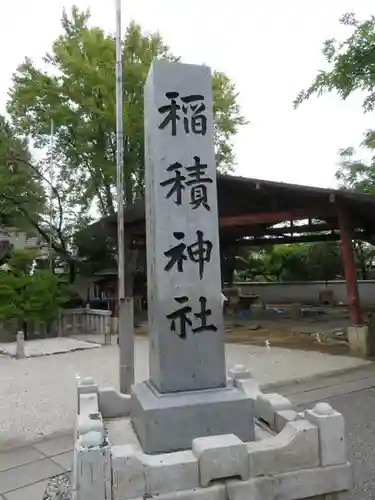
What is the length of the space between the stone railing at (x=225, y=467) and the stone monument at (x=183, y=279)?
13.8 inches

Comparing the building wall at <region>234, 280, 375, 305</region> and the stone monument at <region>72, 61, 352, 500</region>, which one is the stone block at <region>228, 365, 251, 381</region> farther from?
the building wall at <region>234, 280, 375, 305</region>

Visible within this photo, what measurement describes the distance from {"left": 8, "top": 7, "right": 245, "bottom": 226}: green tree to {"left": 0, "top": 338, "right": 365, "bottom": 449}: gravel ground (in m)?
8.20

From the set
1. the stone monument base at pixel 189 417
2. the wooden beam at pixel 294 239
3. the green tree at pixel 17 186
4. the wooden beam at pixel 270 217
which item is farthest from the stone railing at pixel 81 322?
the stone monument base at pixel 189 417

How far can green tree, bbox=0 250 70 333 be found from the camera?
13648 millimetres

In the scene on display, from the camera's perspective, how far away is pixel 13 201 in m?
16.8

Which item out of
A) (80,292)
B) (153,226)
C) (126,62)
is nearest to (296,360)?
(153,226)

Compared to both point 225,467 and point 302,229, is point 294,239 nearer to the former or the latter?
point 302,229

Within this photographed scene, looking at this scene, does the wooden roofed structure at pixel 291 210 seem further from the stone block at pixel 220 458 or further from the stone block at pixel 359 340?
the stone block at pixel 220 458

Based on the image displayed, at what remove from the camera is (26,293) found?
13953mm

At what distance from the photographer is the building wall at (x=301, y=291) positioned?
21078 millimetres

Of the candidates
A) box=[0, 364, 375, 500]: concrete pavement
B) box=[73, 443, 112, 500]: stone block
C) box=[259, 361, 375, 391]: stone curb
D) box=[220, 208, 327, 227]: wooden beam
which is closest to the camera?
box=[73, 443, 112, 500]: stone block

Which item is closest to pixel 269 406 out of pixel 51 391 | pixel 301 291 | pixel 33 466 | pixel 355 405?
pixel 33 466

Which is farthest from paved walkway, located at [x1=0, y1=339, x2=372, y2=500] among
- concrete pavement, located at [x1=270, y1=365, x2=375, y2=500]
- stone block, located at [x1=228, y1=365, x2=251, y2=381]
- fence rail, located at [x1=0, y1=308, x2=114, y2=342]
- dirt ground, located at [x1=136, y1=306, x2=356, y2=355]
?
fence rail, located at [x1=0, y1=308, x2=114, y2=342]

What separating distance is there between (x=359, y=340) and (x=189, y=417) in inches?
293
